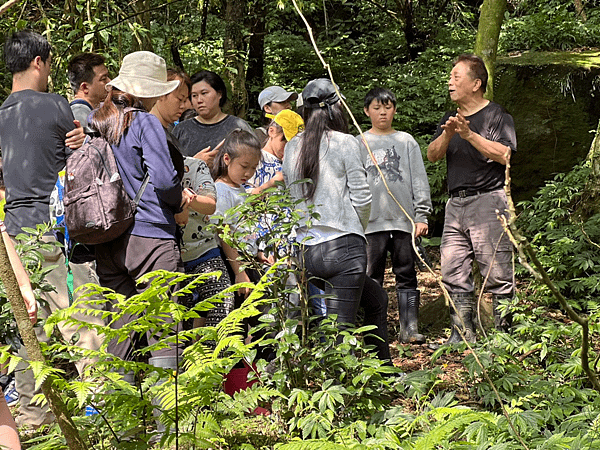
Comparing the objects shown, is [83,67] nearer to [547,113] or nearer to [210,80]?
[210,80]

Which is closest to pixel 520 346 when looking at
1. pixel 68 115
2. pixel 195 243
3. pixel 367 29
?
pixel 195 243

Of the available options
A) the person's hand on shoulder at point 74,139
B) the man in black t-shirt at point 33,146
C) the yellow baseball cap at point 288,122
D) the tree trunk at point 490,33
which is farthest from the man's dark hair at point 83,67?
the tree trunk at point 490,33

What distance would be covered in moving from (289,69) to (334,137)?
10.1 meters

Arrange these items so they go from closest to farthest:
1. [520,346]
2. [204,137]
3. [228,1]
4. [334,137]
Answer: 1. [520,346]
2. [334,137]
3. [204,137]
4. [228,1]

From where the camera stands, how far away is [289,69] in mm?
13922

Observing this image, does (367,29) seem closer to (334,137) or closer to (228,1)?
(228,1)

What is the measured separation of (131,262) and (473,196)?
8.93ft

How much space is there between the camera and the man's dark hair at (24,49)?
414 centimetres

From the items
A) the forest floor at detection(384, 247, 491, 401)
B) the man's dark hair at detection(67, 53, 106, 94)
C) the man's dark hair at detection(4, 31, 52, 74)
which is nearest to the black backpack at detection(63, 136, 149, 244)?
the man's dark hair at detection(4, 31, 52, 74)

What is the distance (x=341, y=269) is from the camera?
13.2 ft

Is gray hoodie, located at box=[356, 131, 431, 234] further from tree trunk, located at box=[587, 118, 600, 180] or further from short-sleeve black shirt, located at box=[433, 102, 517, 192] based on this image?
tree trunk, located at box=[587, 118, 600, 180]

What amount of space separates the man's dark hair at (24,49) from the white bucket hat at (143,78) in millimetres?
783

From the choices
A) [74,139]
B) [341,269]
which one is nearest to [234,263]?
[341,269]

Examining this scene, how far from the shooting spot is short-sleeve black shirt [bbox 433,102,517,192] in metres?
5.07
